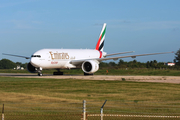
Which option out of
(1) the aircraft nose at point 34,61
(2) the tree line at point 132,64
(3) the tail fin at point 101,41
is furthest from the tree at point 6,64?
(1) the aircraft nose at point 34,61

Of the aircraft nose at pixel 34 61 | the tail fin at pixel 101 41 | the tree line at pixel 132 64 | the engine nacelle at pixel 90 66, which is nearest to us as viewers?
the aircraft nose at pixel 34 61

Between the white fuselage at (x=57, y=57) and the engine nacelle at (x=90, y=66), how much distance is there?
249 cm

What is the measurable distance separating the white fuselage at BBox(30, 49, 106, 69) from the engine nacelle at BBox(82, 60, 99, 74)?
2.49m

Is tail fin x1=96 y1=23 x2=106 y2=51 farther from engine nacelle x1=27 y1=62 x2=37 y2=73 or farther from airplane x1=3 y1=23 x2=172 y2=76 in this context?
engine nacelle x1=27 y1=62 x2=37 y2=73

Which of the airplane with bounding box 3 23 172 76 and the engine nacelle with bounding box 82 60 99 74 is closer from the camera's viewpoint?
the airplane with bounding box 3 23 172 76

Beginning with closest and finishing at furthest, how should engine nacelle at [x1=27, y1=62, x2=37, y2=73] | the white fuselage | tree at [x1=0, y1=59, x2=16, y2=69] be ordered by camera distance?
the white fuselage
engine nacelle at [x1=27, y1=62, x2=37, y2=73]
tree at [x1=0, y1=59, x2=16, y2=69]

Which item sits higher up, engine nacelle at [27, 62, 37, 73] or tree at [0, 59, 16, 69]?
tree at [0, 59, 16, 69]

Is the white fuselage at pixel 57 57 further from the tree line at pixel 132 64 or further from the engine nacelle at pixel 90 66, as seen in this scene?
the tree line at pixel 132 64

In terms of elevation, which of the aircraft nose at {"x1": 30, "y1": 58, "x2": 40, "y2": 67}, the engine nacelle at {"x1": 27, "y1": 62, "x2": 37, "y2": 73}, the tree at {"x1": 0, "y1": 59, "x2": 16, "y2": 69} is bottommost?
the engine nacelle at {"x1": 27, "y1": 62, "x2": 37, "y2": 73}

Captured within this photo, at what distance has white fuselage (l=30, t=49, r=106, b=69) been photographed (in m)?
38.9

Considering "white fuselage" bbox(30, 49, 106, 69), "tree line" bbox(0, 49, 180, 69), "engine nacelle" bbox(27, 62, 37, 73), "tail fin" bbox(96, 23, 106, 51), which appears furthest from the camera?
"tree line" bbox(0, 49, 180, 69)

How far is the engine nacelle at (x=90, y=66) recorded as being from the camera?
41.1m

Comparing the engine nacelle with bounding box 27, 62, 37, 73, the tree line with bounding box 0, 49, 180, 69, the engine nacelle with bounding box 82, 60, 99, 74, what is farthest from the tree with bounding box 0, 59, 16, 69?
the engine nacelle with bounding box 82, 60, 99, 74

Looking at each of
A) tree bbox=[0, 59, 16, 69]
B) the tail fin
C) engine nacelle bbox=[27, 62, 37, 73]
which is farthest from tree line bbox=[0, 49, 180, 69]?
engine nacelle bbox=[27, 62, 37, 73]
